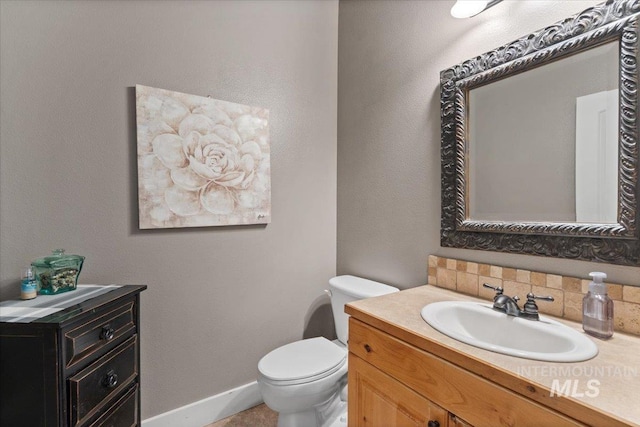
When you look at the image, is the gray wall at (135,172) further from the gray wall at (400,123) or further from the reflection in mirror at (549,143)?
the reflection in mirror at (549,143)

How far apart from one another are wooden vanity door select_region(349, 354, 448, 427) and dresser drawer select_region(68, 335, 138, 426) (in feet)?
3.11

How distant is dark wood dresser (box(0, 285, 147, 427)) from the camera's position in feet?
3.07

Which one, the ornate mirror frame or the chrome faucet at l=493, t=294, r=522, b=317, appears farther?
the chrome faucet at l=493, t=294, r=522, b=317

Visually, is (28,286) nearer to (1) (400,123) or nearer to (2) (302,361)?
(2) (302,361)

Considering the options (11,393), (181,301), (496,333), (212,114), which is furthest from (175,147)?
(496,333)

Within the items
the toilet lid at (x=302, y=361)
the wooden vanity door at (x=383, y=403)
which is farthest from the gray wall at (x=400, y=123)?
the wooden vanity door at (x=383, y=403)

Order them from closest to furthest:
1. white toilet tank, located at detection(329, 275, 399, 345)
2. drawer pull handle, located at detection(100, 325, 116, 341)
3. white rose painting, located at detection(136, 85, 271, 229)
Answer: drawer pull handle, located at detection(100, 325, 116, 341), white rose painting, located at detection(136, 85, 271, 229), white toilet tank, located at detection(329, 275, 399, 345)

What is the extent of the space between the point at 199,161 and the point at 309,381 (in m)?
1.26

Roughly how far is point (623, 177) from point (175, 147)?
6.11 feet

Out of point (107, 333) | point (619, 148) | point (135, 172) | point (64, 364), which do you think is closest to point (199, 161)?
point (135, 172)

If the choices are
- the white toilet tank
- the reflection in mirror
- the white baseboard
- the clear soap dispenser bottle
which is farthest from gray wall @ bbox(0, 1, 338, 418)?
the clear soap dispenser bottle

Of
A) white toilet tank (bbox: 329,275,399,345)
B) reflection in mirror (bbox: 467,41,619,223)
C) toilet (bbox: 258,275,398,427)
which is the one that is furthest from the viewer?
white toilet tank (bbox: 329,275,399,345)

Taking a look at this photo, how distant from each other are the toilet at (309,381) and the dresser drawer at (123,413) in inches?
21.7

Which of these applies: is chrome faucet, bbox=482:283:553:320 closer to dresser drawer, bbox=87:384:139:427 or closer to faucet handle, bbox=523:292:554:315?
faucet handle, bbox=523:292:554:315
